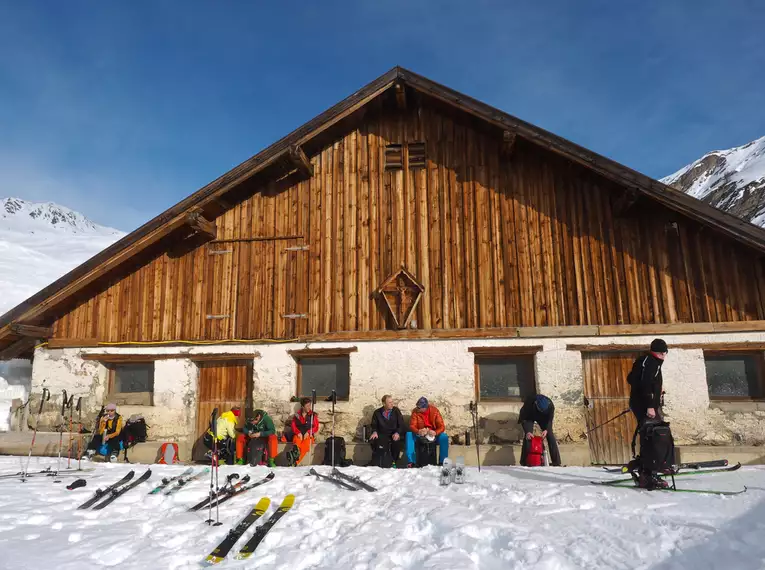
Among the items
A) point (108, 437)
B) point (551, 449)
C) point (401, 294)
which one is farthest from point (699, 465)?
point (108, 437)

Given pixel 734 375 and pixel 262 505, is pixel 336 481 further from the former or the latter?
pixel 734 375

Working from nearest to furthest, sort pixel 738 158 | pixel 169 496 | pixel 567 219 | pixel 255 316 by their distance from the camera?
pixel 169 496 → pixel 567 219 → pixel 255 316 → pixel 738 158

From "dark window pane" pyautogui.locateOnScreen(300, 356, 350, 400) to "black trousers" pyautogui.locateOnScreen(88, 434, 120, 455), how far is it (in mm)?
3680

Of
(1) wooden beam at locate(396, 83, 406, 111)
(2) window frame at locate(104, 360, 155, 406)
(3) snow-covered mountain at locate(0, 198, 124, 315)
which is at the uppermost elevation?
(3) snow-covered mountain at locate(0, 198, 124, 315)

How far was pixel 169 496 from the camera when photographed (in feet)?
20.1

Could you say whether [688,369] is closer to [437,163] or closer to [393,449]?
[393,449]

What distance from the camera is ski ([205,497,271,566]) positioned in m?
4.15

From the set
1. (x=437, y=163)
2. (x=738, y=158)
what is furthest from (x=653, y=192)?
(x=738, y=158)

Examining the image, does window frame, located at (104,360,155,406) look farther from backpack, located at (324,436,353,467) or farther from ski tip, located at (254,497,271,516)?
ski tip, located at (254,497,271,516)

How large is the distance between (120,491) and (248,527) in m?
2.38

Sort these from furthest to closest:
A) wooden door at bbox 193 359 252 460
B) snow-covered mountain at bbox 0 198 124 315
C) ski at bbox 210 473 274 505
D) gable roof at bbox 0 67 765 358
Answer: snow-covered mountain at bbox 0 198 124 315
wooden door at bbox 193 359 252 460
gable roof at bbox 0 67 765 358
ski at bbox 210 473 274 505

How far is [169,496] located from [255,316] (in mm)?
4645

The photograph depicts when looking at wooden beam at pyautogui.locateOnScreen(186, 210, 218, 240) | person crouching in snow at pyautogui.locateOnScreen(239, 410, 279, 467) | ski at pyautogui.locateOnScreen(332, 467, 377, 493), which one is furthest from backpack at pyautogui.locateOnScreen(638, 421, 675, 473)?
wooden beam at pyautogui.locateOnScreen(186, 210, 218, 240)

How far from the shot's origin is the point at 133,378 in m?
10.9
